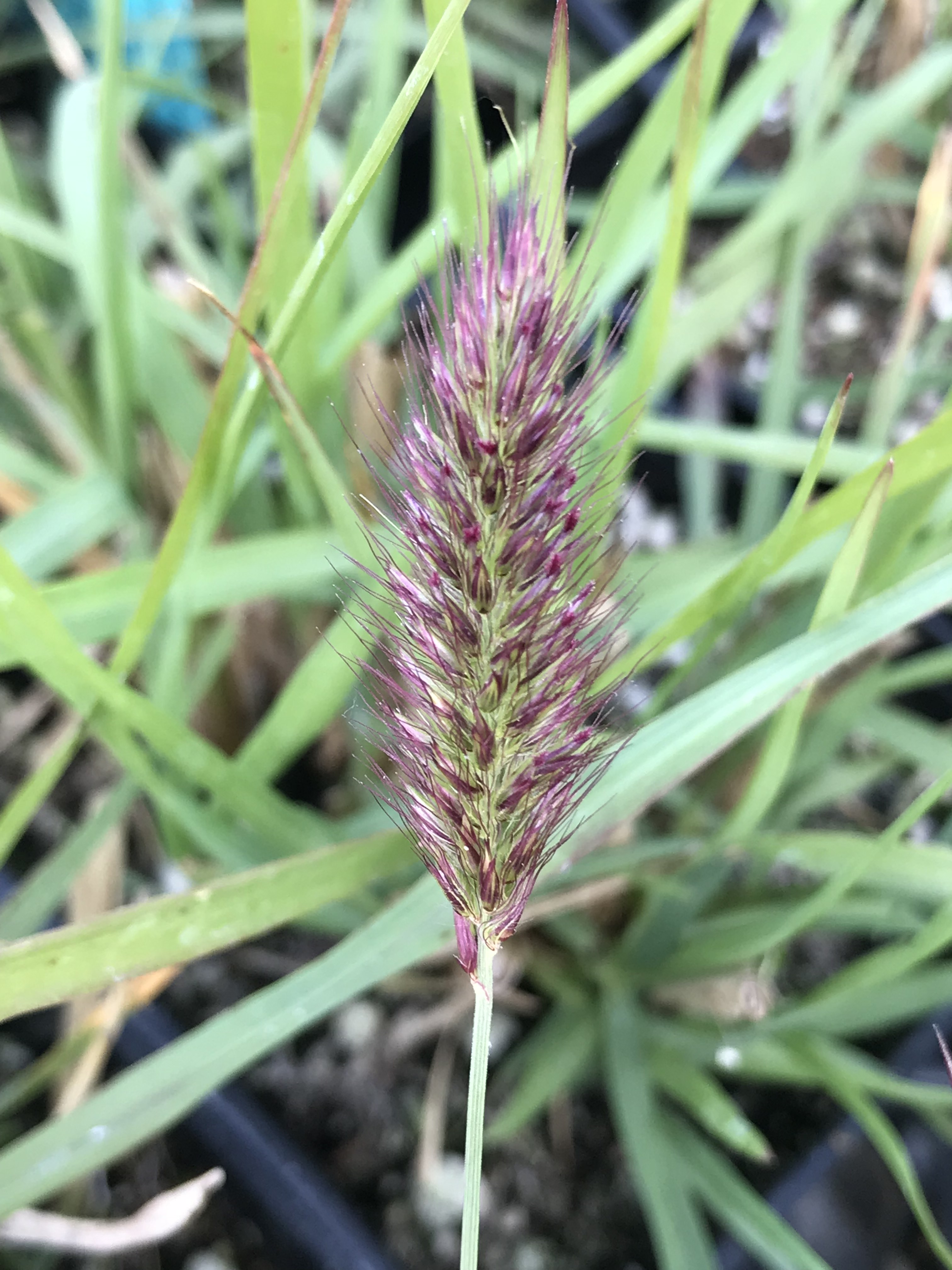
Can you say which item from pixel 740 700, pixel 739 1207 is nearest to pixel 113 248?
pixel 740 700

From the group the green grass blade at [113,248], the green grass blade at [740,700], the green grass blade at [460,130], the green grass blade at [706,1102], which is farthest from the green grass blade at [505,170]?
the green grass blade at [706,1102]

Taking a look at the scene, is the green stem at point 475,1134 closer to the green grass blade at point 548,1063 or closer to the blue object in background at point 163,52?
the green grass blade at point 548,1063

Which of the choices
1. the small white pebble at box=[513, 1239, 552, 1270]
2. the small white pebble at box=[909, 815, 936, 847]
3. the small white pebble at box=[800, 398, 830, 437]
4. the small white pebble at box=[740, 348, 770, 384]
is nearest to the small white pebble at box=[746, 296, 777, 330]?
the small white pebble at box=[740, 348, 770, 384]

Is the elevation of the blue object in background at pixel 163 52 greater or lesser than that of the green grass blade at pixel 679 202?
greater

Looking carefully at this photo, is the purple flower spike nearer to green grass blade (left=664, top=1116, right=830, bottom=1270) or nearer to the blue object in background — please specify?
green grass blade (left=664, top=1116, right=830, bottom=1270)

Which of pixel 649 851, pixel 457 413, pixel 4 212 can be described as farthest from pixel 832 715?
pixel 4 212

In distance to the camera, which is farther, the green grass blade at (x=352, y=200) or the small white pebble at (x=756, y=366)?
the small white pebble at (x=756, y=366)
